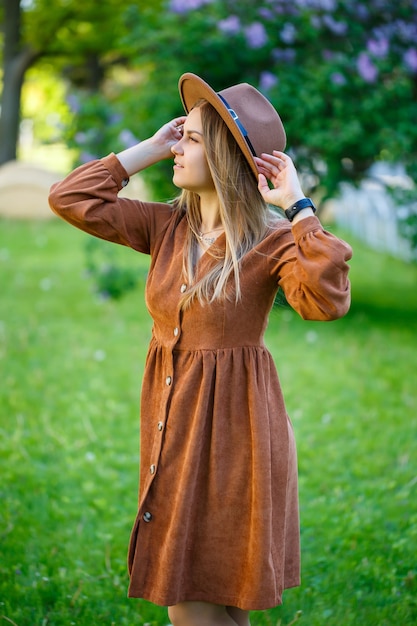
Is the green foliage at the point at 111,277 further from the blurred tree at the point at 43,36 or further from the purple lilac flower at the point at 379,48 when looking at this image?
the blurred tree at the point at 43,36

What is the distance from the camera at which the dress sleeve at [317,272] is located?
89.3 inches

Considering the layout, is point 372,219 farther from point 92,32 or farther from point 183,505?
point 183,505

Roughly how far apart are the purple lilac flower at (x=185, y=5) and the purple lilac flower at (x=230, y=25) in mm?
281

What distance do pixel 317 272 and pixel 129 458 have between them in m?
2.94

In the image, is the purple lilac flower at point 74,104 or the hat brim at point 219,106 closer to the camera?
the hat brim at point 219,106

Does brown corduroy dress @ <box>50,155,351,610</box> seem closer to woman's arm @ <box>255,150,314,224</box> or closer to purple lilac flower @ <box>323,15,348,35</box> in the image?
woman's arm @ <box>255,150,314,224</box>

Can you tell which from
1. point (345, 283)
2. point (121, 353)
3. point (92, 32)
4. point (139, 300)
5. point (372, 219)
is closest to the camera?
point (345, 283)

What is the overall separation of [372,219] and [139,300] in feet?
21.9

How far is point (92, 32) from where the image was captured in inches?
759

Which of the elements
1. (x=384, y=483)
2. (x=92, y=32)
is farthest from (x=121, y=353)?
(x=92, y=32)

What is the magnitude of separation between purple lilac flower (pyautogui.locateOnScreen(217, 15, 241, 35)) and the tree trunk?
12.6m

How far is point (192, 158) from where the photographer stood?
2529 mm

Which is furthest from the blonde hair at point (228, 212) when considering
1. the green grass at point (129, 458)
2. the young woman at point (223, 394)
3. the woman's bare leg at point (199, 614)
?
the green grass at point (129, 458)

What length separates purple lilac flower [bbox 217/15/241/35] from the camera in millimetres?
7480
